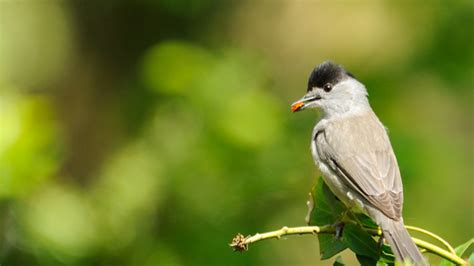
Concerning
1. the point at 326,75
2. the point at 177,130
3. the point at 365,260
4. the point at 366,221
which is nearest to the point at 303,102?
the point at 326,75

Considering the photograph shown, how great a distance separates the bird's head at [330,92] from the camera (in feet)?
15.6

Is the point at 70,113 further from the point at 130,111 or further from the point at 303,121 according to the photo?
the point at 303,121

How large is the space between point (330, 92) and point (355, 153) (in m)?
0.60

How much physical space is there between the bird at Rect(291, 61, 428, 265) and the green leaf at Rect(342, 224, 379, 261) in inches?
5.3

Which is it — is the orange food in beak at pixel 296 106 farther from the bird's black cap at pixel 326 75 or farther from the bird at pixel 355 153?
the bird's black cap at pixel 326 75

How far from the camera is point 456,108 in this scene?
29.5 feet

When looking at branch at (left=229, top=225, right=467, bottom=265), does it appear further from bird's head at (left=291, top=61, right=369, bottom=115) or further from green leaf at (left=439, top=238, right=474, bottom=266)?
bird's head at (left=291, top=61, right=369, bottom=115)

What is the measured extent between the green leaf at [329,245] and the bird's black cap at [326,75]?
179 cm

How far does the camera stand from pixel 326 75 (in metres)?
4.77

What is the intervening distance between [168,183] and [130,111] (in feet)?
3.83

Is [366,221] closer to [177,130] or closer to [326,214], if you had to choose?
[326,214]

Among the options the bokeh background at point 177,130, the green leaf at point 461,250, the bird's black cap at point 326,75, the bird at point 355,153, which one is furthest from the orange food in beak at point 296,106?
the green leaf at point 461,250

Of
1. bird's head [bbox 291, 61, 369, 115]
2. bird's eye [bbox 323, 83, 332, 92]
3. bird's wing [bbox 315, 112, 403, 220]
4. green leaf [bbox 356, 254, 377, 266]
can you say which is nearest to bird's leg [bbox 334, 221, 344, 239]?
green leaf [bbox 356, 254, 377, 266]

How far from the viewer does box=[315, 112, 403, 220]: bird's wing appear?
13.0ft
